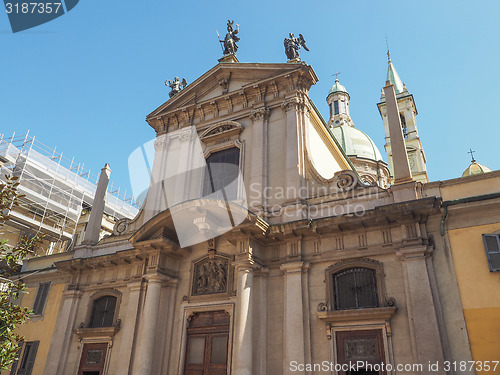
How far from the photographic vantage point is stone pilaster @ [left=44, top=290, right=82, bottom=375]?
14.6 metres

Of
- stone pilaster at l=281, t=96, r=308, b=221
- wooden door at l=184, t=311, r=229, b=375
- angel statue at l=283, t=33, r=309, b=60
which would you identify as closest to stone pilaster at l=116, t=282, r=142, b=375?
wooden door at l=184, t=311, r=229, b=375

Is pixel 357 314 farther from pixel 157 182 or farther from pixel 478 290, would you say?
pixel 157 182

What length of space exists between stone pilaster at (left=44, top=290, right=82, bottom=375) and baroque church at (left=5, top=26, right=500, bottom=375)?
0.05 metres

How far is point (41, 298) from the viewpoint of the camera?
17.2m

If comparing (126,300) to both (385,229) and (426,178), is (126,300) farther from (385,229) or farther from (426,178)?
(426,178)

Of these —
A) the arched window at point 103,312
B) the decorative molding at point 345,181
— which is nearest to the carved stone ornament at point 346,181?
the decorative molding at point 345,181

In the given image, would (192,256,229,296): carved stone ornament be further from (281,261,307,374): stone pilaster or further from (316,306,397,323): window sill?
(316,306,397,323): window sill

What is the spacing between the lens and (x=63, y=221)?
28.0 m

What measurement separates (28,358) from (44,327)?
1.21m

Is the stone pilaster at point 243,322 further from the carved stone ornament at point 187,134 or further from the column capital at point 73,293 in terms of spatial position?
the column capital at point 73,293

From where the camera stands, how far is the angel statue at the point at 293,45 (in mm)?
16344

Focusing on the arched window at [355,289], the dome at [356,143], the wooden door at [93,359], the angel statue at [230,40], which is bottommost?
the wooden door at [93,359]

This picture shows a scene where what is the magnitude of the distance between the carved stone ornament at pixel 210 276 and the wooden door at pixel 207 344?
709mm

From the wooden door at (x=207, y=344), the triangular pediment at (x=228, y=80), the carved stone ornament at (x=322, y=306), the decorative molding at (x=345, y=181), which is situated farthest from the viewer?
the triangular pediment at (x=228, y=80)
